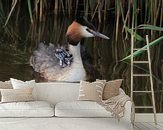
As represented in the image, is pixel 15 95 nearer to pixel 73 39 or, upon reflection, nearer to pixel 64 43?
pixel 64 43

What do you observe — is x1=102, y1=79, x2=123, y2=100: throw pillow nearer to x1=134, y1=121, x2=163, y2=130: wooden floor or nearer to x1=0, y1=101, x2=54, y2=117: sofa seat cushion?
x1=134, y1=121, x2=163, y2=130: wooden floor

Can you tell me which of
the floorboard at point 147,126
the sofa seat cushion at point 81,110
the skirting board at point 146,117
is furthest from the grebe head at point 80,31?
the sofa seat cushion at point 81,110

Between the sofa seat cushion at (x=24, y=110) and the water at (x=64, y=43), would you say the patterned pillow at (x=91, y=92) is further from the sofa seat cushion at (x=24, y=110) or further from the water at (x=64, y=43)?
the water at (x=64, y=43)

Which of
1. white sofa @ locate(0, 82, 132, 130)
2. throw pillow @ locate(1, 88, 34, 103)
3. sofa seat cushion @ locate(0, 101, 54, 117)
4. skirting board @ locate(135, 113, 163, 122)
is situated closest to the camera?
white sofa @ locate(0, 82, 132, 130)

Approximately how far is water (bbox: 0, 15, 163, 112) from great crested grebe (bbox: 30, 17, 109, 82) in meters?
0.07

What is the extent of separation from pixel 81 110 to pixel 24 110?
527 millimetres

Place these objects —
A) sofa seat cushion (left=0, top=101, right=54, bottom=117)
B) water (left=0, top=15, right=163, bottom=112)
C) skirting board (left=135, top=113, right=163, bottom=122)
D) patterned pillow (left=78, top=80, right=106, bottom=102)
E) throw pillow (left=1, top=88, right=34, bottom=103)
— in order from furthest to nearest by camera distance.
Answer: water (left=0, top=15, right=163, bottom=112)
skirting board (left=135, top=113, right=163, bottom=122)
patterned pillow (left=78, top=80, right=106, bottom=102)
throw pillow (left=1, top=88, right=34, bottom=103)
sofa seat cushion (left=0, top=101, right=54, bottom=117)

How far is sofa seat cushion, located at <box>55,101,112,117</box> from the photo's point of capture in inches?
129

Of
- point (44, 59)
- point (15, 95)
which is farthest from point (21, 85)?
point (44, 59)

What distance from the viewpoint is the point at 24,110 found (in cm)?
326

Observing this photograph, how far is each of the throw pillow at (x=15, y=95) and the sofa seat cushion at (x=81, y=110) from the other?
350 mm

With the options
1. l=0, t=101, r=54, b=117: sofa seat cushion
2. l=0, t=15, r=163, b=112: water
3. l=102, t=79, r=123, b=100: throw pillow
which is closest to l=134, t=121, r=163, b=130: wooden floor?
l=102, t=79, r=123, b=100: throw pillow

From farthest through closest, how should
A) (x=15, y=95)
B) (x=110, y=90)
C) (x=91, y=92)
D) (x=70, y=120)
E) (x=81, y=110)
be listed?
(x=110, y=90) → (x=91, y=92) → (x=15, y=95) → (x=81, y=110) → (x=70, y=120)

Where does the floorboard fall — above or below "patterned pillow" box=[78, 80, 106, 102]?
below
